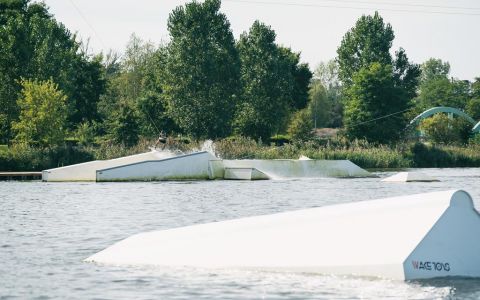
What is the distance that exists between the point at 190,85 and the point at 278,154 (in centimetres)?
1884

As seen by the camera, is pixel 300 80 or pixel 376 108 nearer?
pixel 376 108

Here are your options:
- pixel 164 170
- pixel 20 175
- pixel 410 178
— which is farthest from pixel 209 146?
pixel 410 178

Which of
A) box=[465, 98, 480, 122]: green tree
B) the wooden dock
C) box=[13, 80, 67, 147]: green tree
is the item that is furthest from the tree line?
box=[465, 98, 480, 122]: green tree

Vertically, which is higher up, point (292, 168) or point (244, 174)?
point (292, 168)

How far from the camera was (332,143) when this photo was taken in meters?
79.7

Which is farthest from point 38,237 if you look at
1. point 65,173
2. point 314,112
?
point 314,112

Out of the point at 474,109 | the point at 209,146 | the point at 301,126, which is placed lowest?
the point at 209,146

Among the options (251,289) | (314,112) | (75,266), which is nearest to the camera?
(251,289)

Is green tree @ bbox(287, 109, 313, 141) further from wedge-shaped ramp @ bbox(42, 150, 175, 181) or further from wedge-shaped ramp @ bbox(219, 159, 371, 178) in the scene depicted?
wedge-shaped ramp @ bbox(42, 150, 175, 181)

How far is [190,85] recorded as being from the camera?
83875 millimetres

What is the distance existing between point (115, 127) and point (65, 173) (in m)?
18.6

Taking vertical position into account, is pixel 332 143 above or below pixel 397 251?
above

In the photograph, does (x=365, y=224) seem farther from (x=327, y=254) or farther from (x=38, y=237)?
(x=38, y=237)

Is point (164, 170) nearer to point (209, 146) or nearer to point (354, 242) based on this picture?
point (209, 146)
